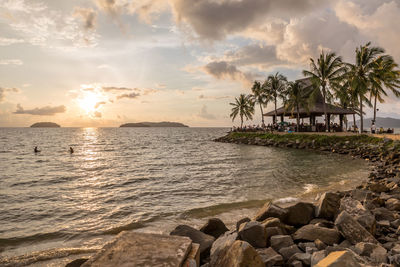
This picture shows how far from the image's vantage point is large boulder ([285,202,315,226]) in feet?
19.2

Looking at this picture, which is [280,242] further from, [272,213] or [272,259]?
[272,213]

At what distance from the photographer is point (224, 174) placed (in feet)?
54.3

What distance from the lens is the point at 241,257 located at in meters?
3.22

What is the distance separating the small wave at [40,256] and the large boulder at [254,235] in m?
4.00

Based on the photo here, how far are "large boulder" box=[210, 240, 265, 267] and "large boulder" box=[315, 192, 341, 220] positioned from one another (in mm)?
3460

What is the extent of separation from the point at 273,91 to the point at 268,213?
1744 inches

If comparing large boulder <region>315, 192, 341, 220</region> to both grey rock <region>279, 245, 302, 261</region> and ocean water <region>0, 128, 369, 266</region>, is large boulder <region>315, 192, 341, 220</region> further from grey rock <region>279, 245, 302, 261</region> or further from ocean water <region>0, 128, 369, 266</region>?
ocean water <region>0, 128, 369, 266</region>

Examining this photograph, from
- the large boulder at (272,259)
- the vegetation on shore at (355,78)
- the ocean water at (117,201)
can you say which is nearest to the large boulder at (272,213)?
the ocean water at (117,201)

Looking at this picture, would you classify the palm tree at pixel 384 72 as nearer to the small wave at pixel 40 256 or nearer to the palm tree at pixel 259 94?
the palm tree at pixel 259 94

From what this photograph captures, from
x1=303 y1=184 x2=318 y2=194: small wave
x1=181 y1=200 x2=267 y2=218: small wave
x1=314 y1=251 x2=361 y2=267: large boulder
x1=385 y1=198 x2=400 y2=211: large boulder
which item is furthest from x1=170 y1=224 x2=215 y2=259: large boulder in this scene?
x1=303 y1=184 x2=318 y2=194: small wave

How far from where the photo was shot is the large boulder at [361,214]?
4.77 m

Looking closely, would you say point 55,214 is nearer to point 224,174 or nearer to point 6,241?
point 6,241

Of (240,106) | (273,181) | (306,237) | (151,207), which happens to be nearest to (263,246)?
(306,237)

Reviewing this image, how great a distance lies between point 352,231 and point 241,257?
2749mm
